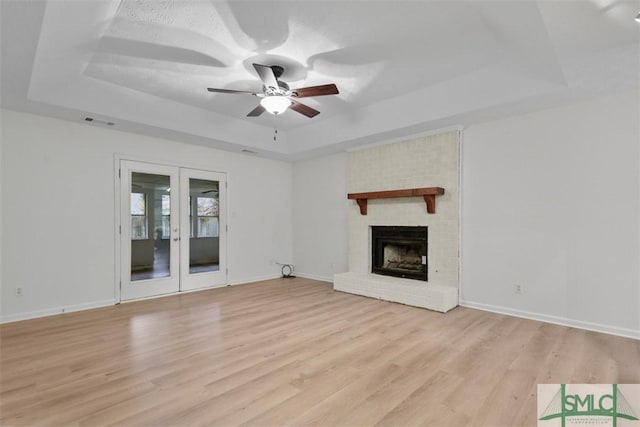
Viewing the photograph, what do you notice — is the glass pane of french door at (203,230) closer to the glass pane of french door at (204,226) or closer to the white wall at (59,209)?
the glass pane of french door at (204,226)

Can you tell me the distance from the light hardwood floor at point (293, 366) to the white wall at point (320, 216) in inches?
88.8

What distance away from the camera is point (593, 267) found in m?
3.57

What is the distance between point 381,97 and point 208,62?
2.36 metres

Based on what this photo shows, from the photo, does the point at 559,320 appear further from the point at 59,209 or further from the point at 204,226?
the point at 59,209

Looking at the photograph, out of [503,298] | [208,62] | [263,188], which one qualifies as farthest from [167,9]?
[503,298]

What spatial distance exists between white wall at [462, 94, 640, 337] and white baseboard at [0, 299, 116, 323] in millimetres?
5229

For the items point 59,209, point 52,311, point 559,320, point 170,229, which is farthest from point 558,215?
point 52,311

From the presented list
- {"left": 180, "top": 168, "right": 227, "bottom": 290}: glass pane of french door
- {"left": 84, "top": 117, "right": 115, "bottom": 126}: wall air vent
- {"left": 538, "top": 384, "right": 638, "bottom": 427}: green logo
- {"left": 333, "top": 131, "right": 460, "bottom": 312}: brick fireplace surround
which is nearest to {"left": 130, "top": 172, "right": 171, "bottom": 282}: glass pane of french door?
{"left": 180, "top": 168, "right": 227, "bottom": 290}: glass pane of french door

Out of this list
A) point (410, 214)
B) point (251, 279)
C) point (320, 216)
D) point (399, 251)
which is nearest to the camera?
point (410, 214)

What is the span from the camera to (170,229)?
Answer: 5.38 meters

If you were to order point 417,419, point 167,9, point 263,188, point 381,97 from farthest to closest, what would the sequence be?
point 263,188 → point 381,97 → point 167,9 → point 417,419

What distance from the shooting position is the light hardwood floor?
204 centimetres

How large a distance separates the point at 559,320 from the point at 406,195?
8.10ft

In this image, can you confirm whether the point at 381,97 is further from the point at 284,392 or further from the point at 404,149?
the point at 284,392
